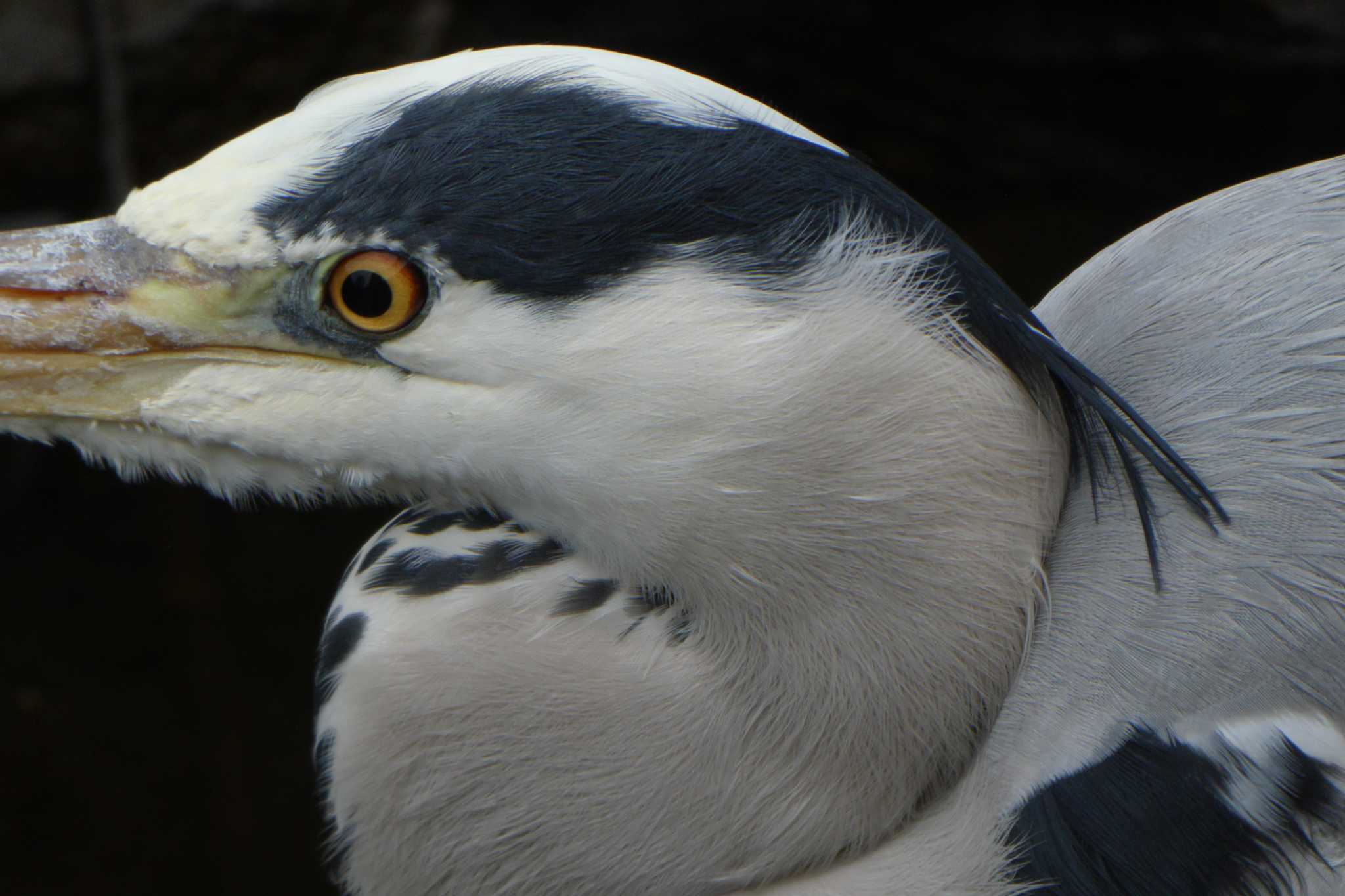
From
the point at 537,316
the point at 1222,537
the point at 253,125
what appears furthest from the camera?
the point at 253,125

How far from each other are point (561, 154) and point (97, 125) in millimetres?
2677

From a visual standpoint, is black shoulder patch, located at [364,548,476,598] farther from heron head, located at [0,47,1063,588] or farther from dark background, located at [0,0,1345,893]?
dark background, located at [0,0,1345,893]

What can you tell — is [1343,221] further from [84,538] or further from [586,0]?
[586,0]

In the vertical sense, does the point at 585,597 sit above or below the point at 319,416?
below

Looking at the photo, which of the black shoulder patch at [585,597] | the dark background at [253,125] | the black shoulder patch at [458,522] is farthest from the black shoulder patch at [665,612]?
the dark background at [253,125]

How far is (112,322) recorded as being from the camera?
1.10 meters

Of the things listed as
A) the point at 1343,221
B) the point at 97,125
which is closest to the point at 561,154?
the point at 1343,221

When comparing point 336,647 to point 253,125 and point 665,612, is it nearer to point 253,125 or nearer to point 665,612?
point 665,612

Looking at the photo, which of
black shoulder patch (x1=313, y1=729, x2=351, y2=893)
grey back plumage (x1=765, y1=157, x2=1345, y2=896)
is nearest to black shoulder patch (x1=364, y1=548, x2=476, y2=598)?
black shoulder patch (x1=313, y1=729, x2=351, y2=893)

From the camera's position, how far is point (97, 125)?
330 centimetres

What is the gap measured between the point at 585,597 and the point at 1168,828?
1.62 feet

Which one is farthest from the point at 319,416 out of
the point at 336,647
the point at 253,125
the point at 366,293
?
the point at 253,125

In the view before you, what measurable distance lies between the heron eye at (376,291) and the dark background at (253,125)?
6.56ft

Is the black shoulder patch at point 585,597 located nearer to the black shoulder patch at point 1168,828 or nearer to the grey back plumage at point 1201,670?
the grey back plumage at point 1201,670
